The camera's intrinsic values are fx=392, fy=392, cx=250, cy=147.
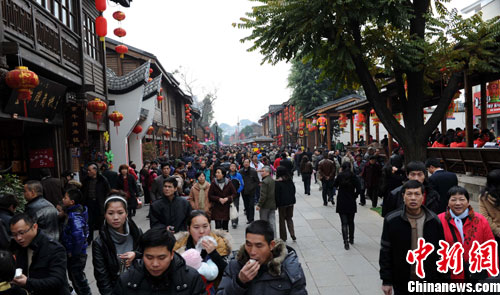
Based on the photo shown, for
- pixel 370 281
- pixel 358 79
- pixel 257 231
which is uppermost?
pixel 358 79

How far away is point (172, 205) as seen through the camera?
575cm

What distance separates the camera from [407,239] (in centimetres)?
384

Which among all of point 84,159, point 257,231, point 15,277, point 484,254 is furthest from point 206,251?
point 84,159

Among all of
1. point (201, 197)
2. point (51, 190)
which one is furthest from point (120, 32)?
point (201, 197)

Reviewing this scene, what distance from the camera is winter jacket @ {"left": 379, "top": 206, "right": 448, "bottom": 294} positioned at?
383 centimetres

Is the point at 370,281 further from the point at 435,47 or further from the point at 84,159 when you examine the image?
the point at 84,159

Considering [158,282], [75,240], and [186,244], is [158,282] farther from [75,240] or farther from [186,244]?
[75,240]

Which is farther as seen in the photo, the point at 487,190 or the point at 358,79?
the point at 358,79

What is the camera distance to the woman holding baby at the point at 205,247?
10.9 ft

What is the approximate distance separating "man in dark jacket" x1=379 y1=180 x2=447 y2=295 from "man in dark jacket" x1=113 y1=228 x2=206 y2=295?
2.12 meters

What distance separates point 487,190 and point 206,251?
3.39 metres

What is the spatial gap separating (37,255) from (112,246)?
2.07 feet

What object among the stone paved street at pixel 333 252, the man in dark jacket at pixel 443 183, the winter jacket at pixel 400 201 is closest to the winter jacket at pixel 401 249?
the winter jacket at pixel 400 201

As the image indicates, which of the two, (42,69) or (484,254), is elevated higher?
(42,69)
